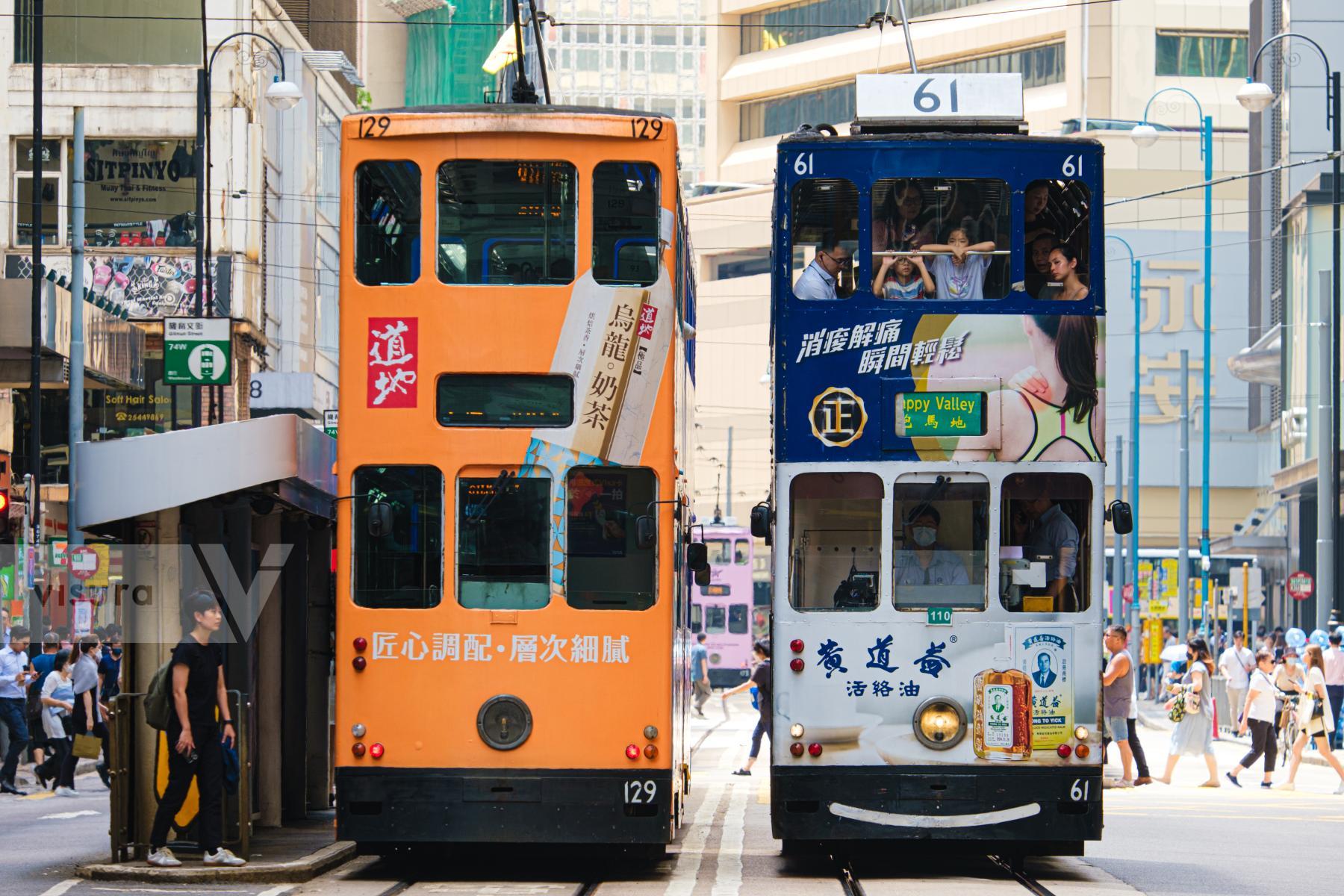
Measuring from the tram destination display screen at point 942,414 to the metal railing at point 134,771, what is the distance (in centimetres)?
450

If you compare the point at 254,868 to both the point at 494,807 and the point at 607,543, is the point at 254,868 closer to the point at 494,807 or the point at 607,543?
the point at 494,807

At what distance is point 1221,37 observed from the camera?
80375 millimetres

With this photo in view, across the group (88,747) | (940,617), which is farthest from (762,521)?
(88,747)

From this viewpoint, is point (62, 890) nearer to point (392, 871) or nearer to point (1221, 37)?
point (392, 871)

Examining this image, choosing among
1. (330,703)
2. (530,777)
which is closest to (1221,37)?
(330,703)

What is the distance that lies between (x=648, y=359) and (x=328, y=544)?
5294 millimetres

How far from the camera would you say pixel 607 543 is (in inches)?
527

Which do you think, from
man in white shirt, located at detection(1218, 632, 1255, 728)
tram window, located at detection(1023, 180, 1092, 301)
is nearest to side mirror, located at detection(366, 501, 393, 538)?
tram window, located at detection(1023, 180, 1092, 301)

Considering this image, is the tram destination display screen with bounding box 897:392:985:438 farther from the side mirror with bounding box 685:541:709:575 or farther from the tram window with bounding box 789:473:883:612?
the side mirror with bounding box 685:541:709:575

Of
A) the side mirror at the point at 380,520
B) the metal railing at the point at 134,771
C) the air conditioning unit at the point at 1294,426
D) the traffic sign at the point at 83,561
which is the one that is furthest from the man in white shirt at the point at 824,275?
the air conditioning unit at the point at 1294,426

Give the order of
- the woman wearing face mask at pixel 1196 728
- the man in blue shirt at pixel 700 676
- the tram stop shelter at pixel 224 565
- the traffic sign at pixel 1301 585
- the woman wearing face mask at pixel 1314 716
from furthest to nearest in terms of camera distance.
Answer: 1. the man in blue shirt at pixel 700 676
2. the traffic sign at pixel 1301 585
3. the woman wearing face mask at pixel 1196 728
4. the woman wearing face mask at pixel 1314 716
5. the tram stop shelter at pixel 224 565

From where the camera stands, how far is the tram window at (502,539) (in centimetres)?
1334

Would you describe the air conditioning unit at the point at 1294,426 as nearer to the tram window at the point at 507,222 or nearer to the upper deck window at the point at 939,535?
the upper deck window at the point at 939,535

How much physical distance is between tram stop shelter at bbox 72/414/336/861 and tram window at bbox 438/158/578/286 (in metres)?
1.64
